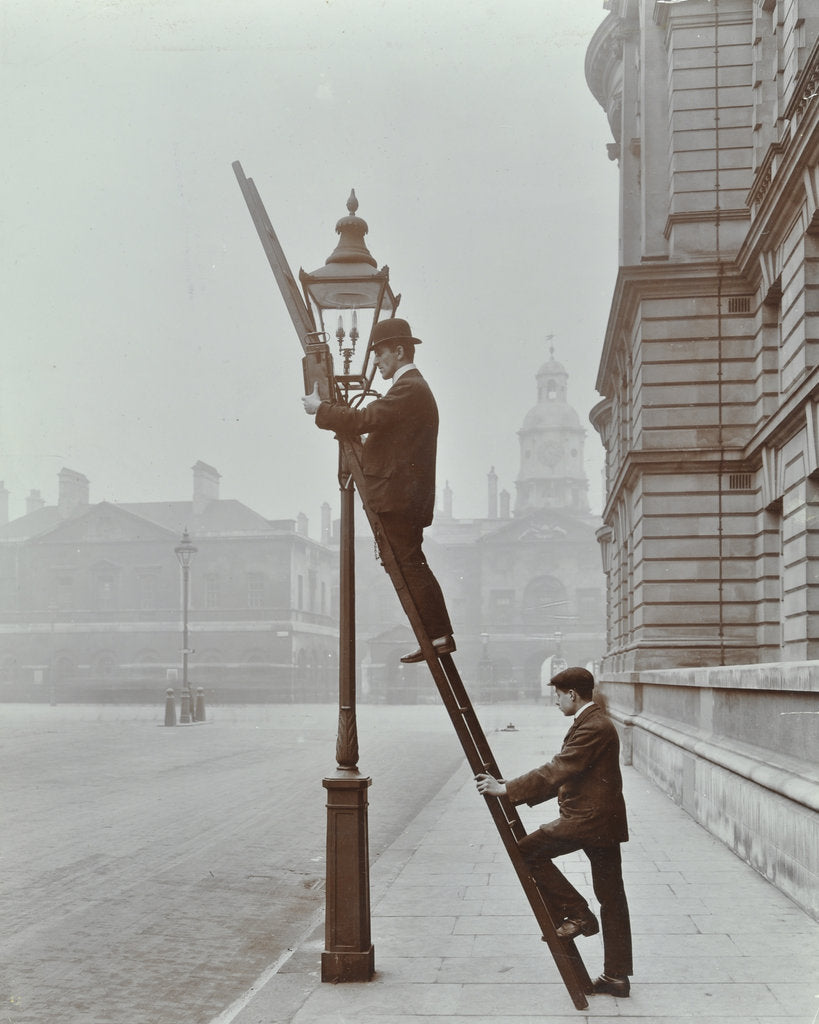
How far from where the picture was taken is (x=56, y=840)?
10.8 m

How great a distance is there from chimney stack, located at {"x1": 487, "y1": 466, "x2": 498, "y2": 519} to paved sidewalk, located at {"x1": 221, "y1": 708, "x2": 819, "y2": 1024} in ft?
303

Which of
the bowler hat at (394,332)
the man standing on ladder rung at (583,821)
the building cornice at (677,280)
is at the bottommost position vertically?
the man standing on ladder rung at (583,821)

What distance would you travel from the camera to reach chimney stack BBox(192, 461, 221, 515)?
76.1 meters

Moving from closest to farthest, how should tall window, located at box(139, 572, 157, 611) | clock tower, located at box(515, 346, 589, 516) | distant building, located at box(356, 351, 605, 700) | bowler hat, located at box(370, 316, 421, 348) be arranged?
1. bowler hat, located at box(370, 316, 421, 348)
2. tall window, located at box(139, 572, 157, 611)
3. distant building, located at box(356, 351, 605, 700)
4. clock tower, located at box(515, 346, 589, 516)

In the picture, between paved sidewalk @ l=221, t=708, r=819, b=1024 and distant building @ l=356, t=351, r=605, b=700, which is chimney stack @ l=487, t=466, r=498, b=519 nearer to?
distant building @ l=356, t=351, r=605, b=700

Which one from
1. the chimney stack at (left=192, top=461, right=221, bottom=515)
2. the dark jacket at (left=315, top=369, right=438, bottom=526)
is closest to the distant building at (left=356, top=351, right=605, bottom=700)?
the chimney stack at (left=192, top=461, right=221, bottom=515)

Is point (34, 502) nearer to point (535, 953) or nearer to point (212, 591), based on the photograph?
point (212, 591)

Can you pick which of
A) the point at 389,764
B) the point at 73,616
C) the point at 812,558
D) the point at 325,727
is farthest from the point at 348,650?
the point at 73,616

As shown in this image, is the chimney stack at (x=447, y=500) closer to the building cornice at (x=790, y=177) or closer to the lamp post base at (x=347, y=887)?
the building cornice at (x=790, y=177)

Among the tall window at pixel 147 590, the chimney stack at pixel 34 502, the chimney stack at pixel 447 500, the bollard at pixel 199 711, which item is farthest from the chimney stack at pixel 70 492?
the bollard at pixel 199 711

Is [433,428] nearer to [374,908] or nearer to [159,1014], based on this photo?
[159,1014]

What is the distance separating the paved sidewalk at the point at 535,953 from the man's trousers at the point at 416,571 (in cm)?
167

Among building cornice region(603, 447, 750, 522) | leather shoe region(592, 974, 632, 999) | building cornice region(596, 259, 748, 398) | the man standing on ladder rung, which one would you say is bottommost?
leather shoe region(592, 974, 632, 999)

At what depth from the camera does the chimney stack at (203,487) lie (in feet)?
250
